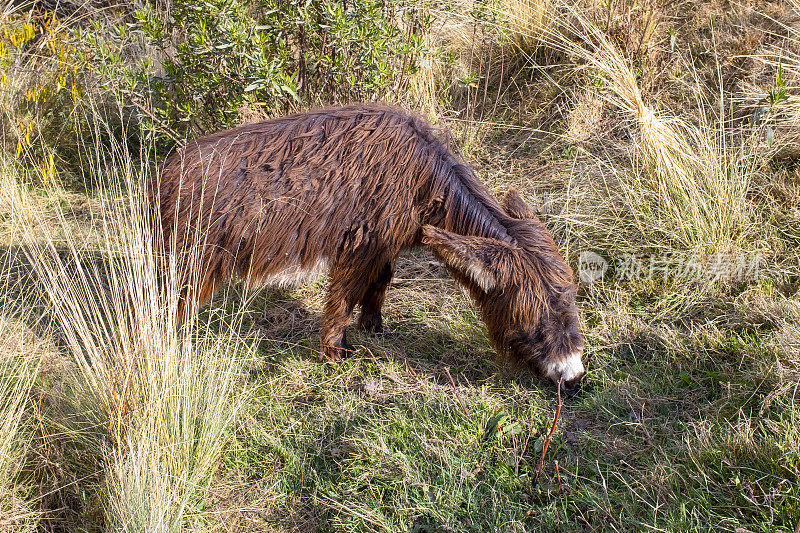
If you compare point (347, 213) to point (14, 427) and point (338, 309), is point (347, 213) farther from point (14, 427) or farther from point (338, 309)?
point (14, 427)

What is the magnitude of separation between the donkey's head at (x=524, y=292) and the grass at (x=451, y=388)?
12.7 inches

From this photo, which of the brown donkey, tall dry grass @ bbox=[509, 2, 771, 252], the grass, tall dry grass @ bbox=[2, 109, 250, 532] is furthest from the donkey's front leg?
tall dry grass @ bbox=[509, 2, 771, 252]

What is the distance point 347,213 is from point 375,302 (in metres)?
0.89

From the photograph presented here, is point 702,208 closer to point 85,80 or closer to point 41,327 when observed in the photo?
point 41,327

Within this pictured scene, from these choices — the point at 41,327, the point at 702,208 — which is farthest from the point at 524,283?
the point at 41,327

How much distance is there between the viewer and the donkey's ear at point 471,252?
3.31m

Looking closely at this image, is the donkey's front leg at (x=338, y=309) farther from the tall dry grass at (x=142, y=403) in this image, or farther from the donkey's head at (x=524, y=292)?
the tall dry grass at (x=142, y=403)

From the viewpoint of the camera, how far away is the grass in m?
3.04

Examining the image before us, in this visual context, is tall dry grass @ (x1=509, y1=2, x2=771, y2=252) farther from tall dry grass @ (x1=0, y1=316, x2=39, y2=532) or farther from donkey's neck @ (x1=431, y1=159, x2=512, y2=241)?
tall dry grass @ (x1=0, y1=316, x2=39, y2=532)

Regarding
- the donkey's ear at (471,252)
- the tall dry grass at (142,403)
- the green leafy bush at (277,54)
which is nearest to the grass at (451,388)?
the tall dry grass at (142,403)

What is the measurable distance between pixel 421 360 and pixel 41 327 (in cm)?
282

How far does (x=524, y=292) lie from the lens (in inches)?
136

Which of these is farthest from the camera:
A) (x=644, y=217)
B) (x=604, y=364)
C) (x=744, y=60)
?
(x=744, y=60)

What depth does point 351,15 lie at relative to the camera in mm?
4863
